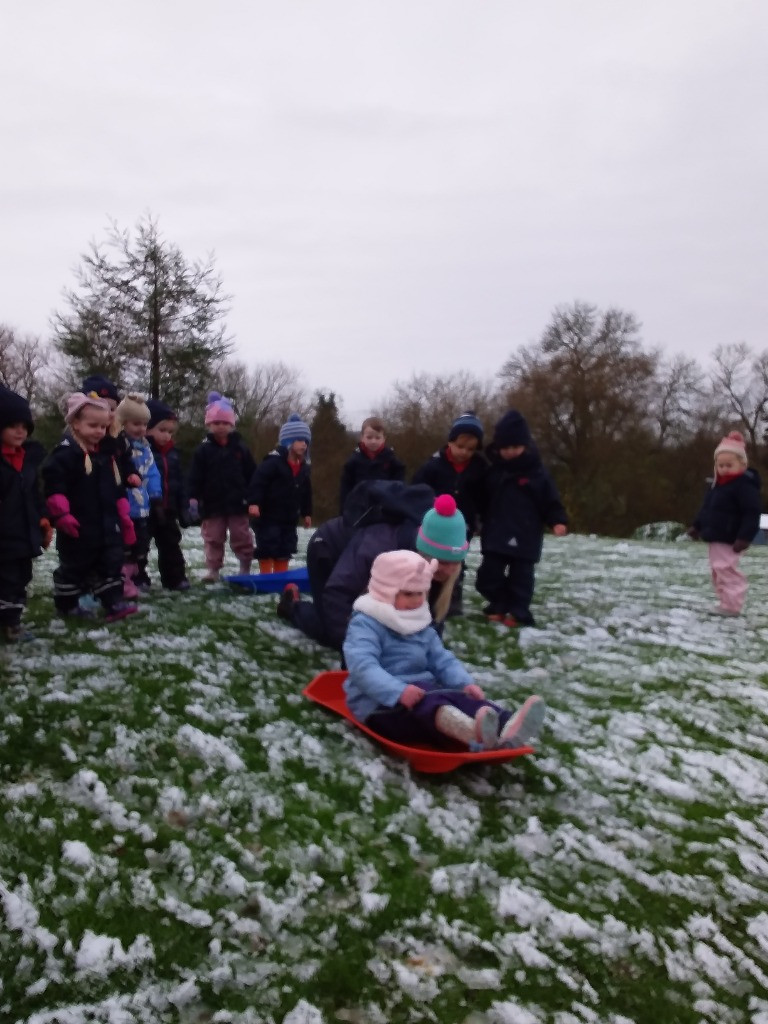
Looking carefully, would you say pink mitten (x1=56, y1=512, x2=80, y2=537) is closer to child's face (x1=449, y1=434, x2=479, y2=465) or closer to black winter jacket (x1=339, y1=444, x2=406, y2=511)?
black winter jacket (x1=339, y1=444, x2=406, y2=511)

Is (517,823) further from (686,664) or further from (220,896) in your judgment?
(686,664)

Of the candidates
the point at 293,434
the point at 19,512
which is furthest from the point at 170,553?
the point at 19,512

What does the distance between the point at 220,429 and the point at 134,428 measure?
1311 mm

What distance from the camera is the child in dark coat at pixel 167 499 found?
7227mm

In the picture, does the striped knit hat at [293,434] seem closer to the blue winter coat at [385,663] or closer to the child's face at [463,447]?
the child's face at [463,447]

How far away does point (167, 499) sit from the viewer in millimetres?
7246

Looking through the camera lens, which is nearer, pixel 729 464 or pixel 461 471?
pixel 461 471

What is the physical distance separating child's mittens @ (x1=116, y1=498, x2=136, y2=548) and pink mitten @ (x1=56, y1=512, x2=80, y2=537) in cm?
42

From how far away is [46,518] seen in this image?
5.45m

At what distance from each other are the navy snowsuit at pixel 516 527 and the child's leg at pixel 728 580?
2.08 m

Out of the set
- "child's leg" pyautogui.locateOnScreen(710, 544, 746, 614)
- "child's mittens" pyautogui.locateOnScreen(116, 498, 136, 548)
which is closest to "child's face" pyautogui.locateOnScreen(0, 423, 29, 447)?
"child's mittens" pyautogui.locateOnScreen(116, 498, 136, 548)

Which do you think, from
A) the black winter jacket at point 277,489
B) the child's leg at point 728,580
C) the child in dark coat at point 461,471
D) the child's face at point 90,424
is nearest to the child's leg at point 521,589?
the child in dark coat at point 461,471

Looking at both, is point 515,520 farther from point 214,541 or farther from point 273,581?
point 214,541

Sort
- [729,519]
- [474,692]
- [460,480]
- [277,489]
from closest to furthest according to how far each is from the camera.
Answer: [474,692] → [460,480] → [729,519] → [277,489]
